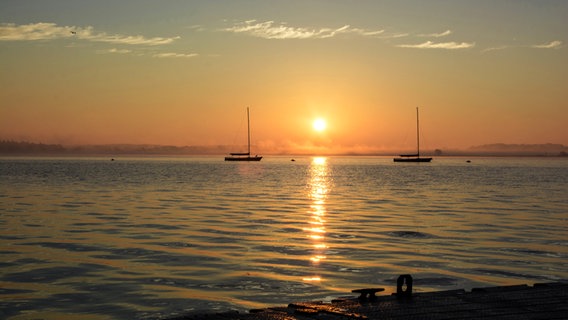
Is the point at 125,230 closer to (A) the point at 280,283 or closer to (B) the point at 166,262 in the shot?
(B) the point at 166,262

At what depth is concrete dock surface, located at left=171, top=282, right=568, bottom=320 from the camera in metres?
12.2

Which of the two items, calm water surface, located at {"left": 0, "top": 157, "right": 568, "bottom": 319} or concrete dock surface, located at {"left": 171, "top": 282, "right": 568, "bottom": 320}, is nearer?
concrete dock surface, located at {"left": 171, "top": 282, "right": 568, "bottom": 320}

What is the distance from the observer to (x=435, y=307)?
43.1 ft

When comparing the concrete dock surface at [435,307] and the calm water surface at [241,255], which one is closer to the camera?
the concrete dock surface at [435,307]

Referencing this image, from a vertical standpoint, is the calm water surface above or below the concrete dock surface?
below

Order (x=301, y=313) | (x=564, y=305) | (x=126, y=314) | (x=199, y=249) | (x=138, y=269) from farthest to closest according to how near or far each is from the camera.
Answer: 1. (x=199, y=249)
2. (x=138, y=269)
3. (x=126, y=314)
4. (x=564, y=305)
5. (x=301, y=313)

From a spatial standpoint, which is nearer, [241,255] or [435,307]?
[435,307]

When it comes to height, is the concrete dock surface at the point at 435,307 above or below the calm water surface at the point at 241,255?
above

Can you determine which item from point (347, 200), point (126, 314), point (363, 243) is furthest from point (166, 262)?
point (347, 200)

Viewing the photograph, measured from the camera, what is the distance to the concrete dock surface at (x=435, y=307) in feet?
40.1

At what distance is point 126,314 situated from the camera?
15.4m

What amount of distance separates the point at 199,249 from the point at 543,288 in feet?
46.3

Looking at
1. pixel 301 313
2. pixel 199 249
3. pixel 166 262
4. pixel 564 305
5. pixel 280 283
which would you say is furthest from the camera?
pixel 199 249

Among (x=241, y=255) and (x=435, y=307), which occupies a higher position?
(x=435, y=307)
